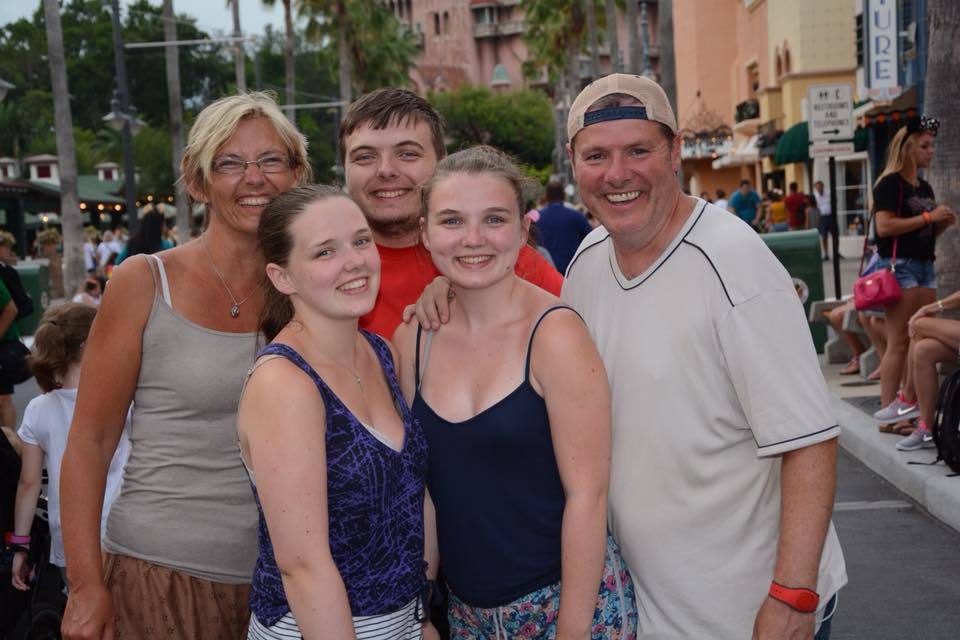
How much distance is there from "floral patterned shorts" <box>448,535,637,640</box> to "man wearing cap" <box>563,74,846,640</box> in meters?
0.06

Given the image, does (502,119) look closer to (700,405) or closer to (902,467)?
(902,467)

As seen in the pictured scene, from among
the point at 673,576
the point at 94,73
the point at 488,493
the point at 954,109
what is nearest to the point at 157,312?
the point at 488,493

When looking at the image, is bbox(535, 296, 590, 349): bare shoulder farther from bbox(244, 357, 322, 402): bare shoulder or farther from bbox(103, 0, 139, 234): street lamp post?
bbox(103, 0, 139, 234): street lamp post

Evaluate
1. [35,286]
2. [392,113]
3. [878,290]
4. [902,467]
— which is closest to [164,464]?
[392,113]

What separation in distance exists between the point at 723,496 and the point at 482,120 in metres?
85.5

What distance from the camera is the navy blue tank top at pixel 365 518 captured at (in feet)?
8.80

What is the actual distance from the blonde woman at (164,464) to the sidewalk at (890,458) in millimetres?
5401

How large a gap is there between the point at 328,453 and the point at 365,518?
196mm

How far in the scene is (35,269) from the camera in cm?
2420

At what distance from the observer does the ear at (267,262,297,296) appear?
286cm

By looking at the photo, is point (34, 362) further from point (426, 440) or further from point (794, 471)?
point (794, 471)

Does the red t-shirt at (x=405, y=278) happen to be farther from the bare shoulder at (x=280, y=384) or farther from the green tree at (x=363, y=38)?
the green tree at (x=363, y=38)

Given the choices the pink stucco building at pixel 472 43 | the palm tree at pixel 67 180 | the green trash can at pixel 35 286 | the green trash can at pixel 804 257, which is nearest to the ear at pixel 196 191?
the green trash can at pixel 804 257

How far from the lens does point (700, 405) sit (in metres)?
2.88
